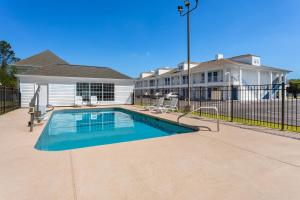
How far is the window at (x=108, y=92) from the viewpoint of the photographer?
65.7ft

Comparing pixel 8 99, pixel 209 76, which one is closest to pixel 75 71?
pixel 8 99

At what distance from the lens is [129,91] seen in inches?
840

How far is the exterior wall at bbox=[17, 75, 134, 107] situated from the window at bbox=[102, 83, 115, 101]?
1.17ft

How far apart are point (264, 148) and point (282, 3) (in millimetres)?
11541

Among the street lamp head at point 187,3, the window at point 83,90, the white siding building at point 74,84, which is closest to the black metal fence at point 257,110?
the street lamp head at point 187,3

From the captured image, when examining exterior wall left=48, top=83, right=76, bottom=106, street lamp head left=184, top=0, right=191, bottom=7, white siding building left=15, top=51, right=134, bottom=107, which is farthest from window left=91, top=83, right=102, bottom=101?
street lamp head left=184, top=0, right=191, bottom=7

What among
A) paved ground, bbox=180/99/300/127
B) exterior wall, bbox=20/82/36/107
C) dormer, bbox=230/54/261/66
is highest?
dormer, bbox=230/54/261/66

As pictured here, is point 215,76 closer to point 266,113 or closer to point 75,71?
point 266,113

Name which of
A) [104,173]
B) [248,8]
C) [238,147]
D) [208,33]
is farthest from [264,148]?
[208,33]

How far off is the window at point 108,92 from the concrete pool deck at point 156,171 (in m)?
14.8

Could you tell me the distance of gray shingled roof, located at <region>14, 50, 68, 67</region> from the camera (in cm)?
2722

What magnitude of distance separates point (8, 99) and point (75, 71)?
730 centimetres

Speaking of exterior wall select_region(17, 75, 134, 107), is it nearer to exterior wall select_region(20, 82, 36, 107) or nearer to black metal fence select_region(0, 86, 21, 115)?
exterior wall select_region(20, 82, 36, 107)

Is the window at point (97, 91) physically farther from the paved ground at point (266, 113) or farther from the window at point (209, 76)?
the window at point (209, 76)
